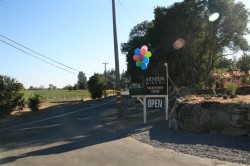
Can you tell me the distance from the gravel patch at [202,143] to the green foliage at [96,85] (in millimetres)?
39721

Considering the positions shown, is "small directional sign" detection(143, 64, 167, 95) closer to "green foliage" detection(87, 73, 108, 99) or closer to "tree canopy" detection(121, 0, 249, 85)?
"tree canopy" detection(121, 0, 249, 85)

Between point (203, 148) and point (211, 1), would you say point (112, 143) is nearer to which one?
point (203, 148)

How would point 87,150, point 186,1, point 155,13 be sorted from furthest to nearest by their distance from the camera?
point 155,13, point 186,1, point 87,150

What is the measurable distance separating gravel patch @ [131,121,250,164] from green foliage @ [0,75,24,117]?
16.6 metres

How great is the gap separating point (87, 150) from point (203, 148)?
3.28 metres

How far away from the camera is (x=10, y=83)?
26.2 m

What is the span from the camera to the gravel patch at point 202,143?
8.14 meters

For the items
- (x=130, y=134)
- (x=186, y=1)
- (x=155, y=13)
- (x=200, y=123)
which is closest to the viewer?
(x=200, y=123)

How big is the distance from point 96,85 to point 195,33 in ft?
87.9

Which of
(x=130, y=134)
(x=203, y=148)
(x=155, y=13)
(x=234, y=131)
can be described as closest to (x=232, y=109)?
(x=234, y=131)

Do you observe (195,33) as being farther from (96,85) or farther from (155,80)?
(96,85)

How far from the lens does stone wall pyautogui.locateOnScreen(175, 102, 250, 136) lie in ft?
33.0

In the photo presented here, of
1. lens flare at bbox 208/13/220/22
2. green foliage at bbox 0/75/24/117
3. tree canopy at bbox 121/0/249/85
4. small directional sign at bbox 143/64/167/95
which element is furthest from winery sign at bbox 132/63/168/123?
green foliage at bbox 0/75/24/117

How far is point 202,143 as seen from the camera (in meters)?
9.57
